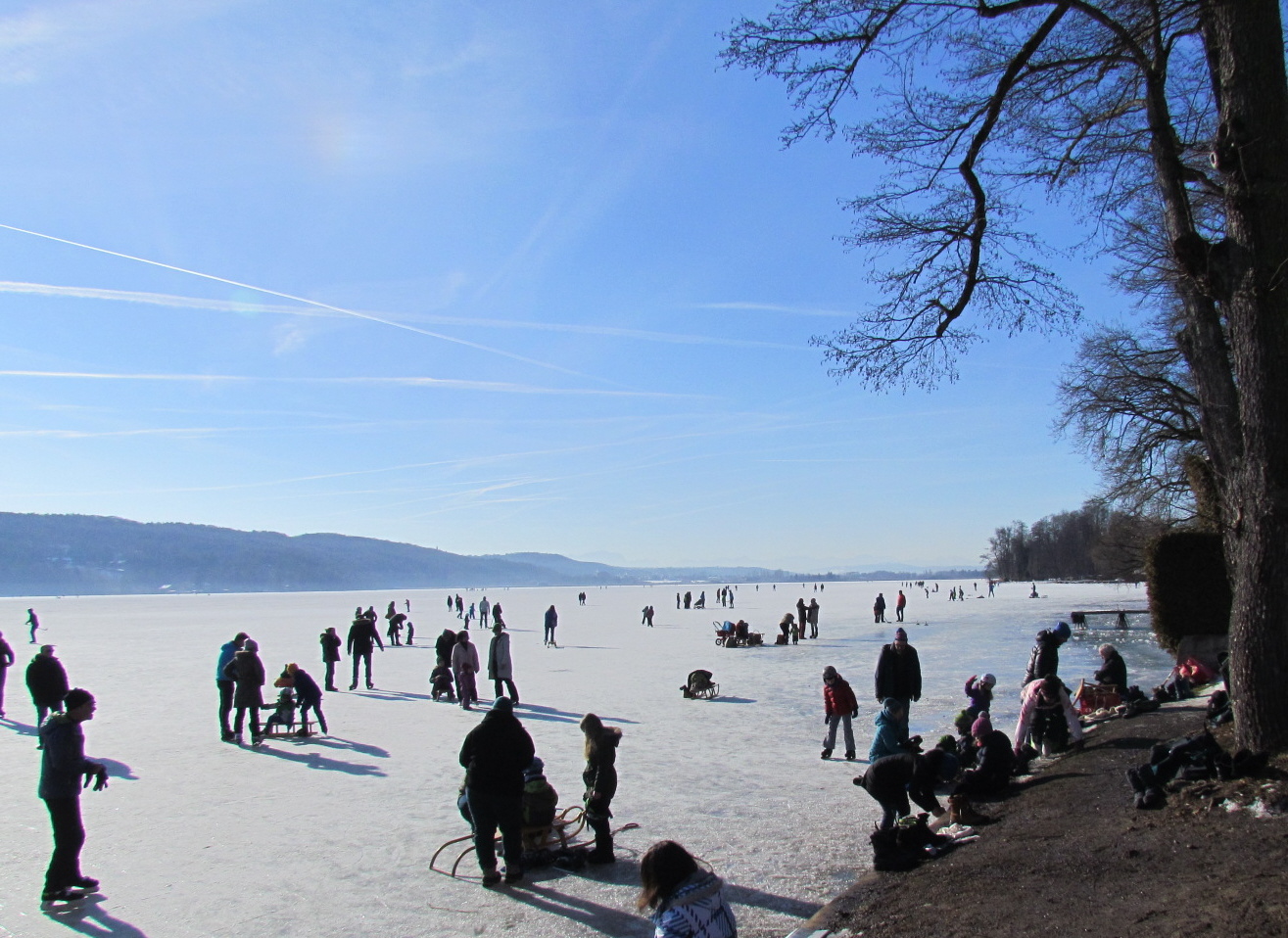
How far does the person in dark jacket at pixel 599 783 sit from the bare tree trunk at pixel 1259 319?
4956 millimetres

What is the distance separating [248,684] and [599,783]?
293 inches

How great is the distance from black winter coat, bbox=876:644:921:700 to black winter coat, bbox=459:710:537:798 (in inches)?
212

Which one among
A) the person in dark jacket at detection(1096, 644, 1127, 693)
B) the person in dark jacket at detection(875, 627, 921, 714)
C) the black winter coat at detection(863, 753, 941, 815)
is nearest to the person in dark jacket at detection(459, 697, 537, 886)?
the black winter coat at detection(863, 753, 941, 815)

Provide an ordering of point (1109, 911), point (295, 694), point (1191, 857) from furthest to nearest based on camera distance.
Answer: point (295, 694) < point (1191, 857) < point (1109, 911)

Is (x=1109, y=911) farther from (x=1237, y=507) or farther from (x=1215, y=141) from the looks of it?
(x=1215, y=141)

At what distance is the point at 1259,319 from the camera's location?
6758 millimetres

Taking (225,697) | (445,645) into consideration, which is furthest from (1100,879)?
(445,645)

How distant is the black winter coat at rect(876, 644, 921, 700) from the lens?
10.6 metres

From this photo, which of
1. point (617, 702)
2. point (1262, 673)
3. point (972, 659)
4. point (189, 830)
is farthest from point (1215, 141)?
point (972, 659)

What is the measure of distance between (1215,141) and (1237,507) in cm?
292

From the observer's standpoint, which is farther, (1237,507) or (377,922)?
(1237,507)

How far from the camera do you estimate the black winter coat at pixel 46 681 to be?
12.3 m

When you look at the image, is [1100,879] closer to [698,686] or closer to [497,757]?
[497,757]

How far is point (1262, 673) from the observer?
6781 mm
